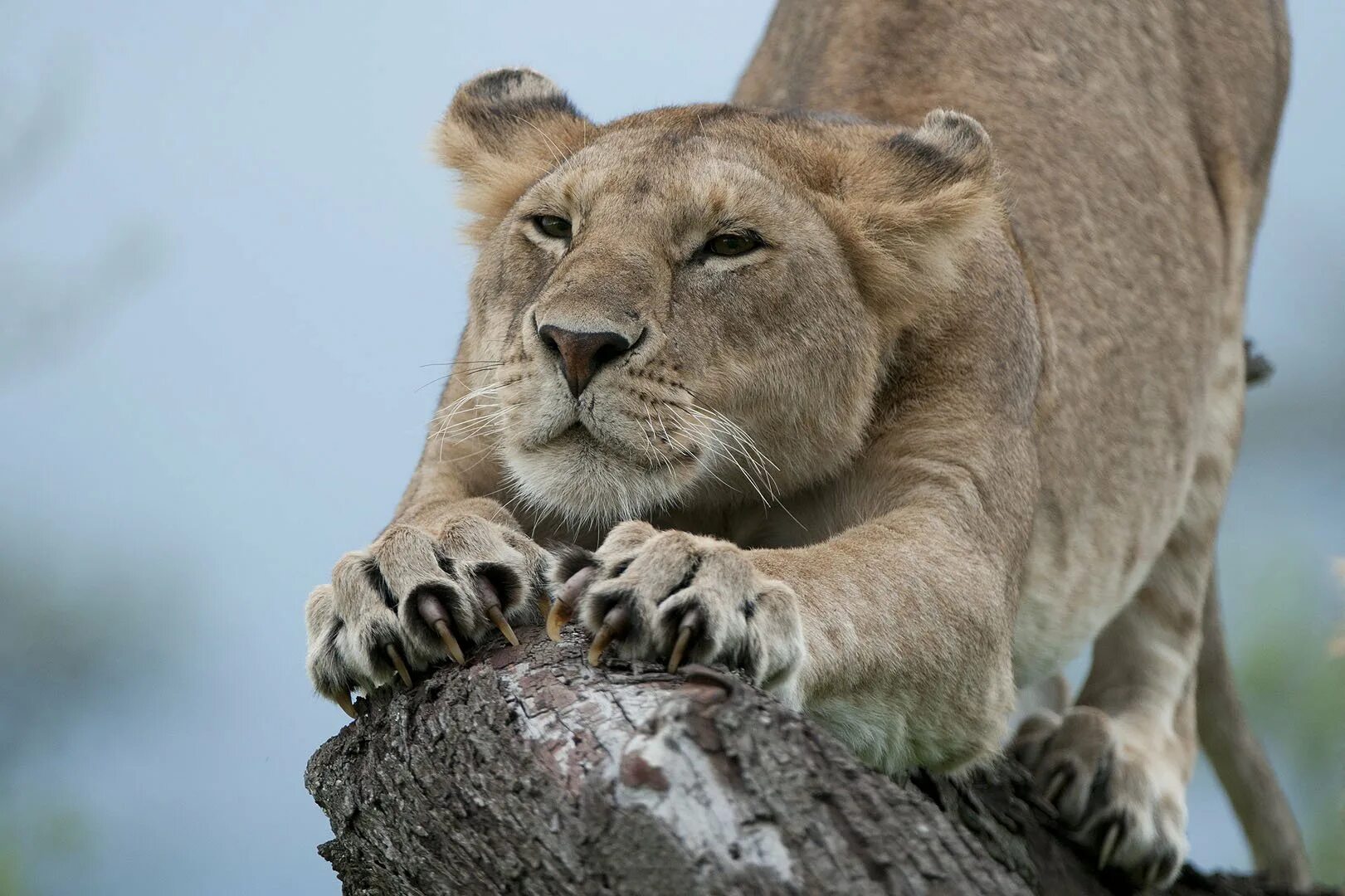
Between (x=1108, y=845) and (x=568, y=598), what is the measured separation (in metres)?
2.88

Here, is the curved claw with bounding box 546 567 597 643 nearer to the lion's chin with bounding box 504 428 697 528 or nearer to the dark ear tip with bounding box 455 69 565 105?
the lion's chin with bounding box 504 428 697 528

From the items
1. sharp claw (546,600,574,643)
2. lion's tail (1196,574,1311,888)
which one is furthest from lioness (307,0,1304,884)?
lion's tail (1196,574,1311,888)

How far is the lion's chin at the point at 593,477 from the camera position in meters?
4.27

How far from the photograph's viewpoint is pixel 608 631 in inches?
133

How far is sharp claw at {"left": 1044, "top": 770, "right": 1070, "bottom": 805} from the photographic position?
5820 mm

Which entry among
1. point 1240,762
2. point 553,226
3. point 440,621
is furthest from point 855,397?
point 1240,762

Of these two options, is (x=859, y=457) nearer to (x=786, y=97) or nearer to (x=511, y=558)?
(x=511, y=558)

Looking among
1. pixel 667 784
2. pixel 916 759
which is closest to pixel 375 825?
pixel 667 784

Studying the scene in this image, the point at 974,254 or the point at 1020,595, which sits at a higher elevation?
the point at 974,254

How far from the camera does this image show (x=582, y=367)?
414 cm

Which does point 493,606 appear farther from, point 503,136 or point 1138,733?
point 1138,733

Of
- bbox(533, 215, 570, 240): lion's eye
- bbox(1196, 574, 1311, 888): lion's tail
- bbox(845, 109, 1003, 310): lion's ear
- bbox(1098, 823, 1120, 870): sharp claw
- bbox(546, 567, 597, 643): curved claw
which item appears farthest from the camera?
bbox(1196, 574, 1311, 888): lion's tail

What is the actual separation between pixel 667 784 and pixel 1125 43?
17.1ft

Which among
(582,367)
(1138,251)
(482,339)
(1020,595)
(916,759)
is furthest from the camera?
(1138,251)
